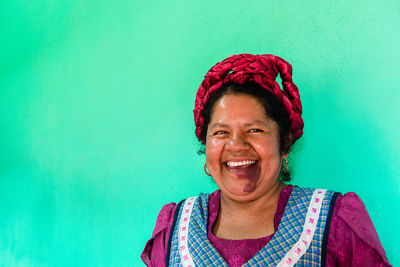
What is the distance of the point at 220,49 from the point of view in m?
1.75

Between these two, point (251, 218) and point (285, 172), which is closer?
point (251, 218)

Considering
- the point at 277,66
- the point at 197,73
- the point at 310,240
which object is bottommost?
the point at 310,240

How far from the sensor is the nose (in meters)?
1.16

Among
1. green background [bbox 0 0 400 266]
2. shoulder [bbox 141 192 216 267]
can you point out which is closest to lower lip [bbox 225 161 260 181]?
shoulder [bbox 141 192 216 267]

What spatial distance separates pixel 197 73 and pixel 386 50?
2.68ft

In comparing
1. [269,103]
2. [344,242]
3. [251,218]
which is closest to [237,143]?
[269,103]

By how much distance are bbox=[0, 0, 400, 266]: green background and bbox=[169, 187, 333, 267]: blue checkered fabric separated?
0.42 metres

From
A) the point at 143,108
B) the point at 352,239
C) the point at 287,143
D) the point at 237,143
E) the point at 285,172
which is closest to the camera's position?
the point at 352,239

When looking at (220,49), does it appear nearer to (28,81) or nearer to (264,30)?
(264,30)

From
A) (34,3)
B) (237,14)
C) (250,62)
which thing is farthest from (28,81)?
(250,62)

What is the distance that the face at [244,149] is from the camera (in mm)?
1173

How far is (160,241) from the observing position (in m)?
1.32

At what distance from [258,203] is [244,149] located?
0.70ft

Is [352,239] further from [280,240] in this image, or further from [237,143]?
[237,143]
